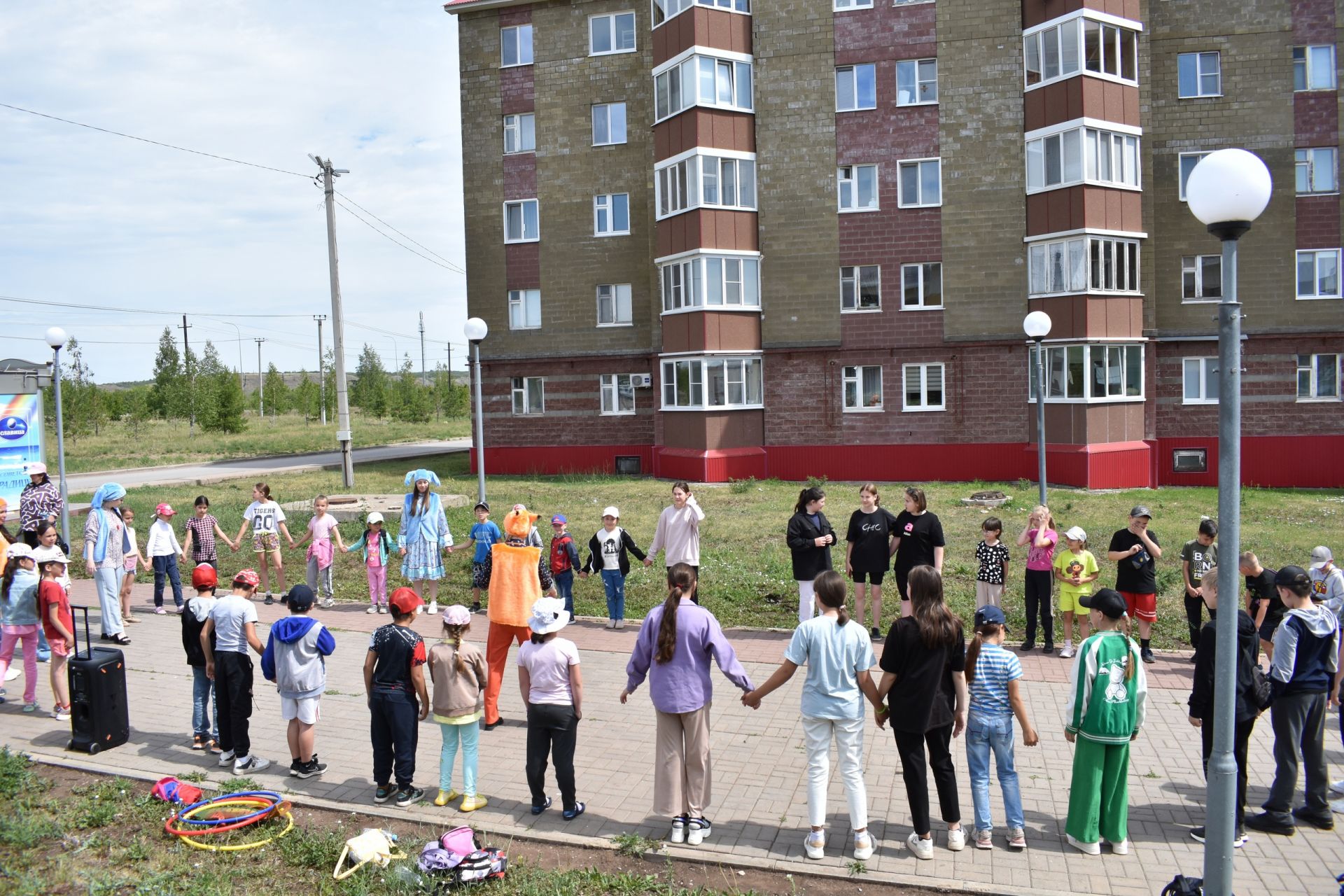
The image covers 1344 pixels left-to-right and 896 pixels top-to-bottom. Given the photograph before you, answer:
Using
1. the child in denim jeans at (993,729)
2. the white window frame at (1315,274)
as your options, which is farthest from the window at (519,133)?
the child in denim jeans at (993,729)

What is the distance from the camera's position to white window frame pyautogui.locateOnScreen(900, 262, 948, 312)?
27812 mm

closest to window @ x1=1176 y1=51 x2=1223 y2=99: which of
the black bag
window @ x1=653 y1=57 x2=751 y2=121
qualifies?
window @ x1=653 y1=57 x2=751 y2=121

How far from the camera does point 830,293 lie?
28391 mm

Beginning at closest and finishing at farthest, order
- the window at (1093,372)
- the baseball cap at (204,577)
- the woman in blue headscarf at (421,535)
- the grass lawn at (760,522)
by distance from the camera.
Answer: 1. the baseball cap at (204,577)
2. the woman in blue headscarf at (421,535)
3. the grass lawn at (760,522)
4. the window at (1093,372)

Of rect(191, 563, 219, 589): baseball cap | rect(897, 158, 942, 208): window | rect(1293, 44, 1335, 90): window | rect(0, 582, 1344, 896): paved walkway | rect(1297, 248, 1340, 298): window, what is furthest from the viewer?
rect(897, 158, 942, 208): window

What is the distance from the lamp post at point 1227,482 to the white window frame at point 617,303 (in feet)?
88.2

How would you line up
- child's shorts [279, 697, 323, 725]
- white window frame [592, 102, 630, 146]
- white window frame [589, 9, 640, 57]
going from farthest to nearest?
1. white window frame [592, 102, 630, 146]
2. white window frame [589, 9, 640, 57]
3. child's shorts [279, 697, 323, 725]

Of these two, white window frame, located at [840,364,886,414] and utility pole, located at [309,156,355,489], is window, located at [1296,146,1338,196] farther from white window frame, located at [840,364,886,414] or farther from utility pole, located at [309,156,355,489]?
utility pole, located at [309,156,355,489]

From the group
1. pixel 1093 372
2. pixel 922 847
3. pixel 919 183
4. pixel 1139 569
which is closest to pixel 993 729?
pixel 922 847

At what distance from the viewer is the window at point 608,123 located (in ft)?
102

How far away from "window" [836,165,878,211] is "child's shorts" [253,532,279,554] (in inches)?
772

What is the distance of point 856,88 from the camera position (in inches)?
1105

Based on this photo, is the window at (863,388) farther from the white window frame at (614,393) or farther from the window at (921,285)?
the white window frame at (614,393)

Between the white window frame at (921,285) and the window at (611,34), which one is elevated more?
the window at (611,34)
